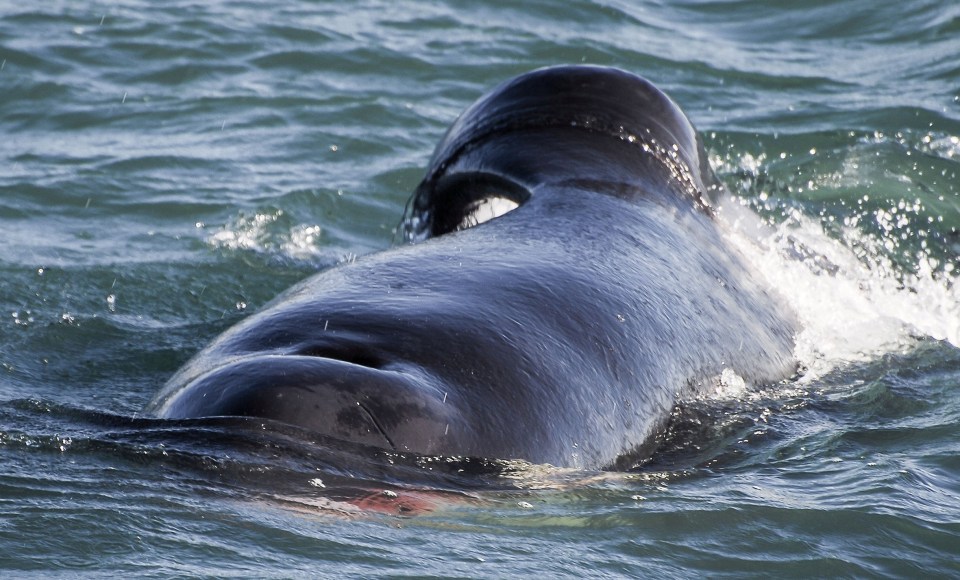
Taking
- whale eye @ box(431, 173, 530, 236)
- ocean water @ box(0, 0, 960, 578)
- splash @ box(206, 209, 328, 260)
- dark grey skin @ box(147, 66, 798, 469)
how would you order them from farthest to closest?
splash @ box(206, 209, 328, 260), whale eye @ box(431, 173, 530, 236), dark grey skin @ box(147, 66, 798, 469), ocean water @ box(0, 0, 960, 578)

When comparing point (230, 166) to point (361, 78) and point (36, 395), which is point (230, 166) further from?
point (36, 395)

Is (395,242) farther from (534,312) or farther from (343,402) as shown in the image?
(343,402)

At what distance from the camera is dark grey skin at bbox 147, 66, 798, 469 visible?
3957 millimetres

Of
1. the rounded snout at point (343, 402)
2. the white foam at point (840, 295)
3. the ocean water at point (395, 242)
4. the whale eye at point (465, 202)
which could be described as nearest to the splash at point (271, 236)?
the ocean water at point (395, 242)

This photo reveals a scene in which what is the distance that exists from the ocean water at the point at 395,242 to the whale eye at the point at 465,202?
3.34 feet

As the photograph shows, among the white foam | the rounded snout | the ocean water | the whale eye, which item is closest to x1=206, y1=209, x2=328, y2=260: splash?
the ocean water

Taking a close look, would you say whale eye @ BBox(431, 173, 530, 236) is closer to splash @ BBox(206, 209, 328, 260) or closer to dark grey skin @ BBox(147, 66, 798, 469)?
dark grey skin @ BBox(147, 66, 798, 469)

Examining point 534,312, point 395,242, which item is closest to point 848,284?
point 395,242

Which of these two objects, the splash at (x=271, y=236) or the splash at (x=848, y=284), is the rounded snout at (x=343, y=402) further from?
the splash at (x=271, y=236)

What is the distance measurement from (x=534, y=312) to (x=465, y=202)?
86.9 inches

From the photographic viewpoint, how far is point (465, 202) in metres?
6.79

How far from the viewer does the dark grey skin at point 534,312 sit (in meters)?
3.96

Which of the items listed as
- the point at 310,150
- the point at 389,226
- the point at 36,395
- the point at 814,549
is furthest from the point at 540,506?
the point at 310,150

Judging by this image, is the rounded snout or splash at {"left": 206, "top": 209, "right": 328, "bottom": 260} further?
splash at {"left": 206, "top": 209, "right": 328, "bottom": 260}
